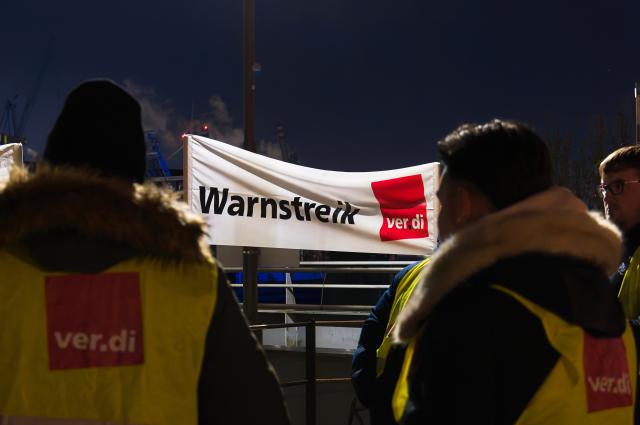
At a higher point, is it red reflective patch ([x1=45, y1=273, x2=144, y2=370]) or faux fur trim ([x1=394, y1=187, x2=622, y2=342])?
faux fur trim ([x1=394, y1=187, x2=622, y2=342])

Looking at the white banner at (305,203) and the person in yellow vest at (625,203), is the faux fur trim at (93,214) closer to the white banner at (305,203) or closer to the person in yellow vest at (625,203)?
the person in yellow vest at (625,203)

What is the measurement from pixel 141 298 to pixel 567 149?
29091 millimetres

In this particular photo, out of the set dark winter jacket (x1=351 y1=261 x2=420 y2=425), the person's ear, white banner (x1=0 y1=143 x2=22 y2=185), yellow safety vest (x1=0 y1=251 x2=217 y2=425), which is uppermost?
white banner (x1=0 y1=143 x2=22 y2=185)

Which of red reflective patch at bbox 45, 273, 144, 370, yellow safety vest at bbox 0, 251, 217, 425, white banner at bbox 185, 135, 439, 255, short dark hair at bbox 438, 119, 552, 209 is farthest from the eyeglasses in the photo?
white banner at bbox 185, 135, 439, 255

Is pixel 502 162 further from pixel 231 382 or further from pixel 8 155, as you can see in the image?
pixel 8 155

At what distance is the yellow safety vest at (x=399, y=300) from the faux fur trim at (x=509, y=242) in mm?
1142

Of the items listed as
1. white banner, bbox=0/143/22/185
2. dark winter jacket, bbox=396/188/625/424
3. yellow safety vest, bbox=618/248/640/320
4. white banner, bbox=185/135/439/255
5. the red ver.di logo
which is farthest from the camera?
the red ver.di logo

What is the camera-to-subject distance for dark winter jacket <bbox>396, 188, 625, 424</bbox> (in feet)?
5.35

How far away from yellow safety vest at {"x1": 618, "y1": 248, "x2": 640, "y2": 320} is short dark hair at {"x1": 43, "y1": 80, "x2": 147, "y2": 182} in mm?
2064

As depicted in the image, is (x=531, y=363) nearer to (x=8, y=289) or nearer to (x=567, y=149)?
(x=8, y=289)

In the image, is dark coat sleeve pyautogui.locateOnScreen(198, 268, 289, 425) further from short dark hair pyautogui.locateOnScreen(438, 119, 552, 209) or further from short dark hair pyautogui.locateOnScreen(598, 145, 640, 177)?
short dark hair pyautogui.locateOnScreen(598, 145, 640, 177)

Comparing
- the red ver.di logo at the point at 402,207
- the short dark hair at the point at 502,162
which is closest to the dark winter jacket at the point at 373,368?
the short dark hair at the point at 502,162

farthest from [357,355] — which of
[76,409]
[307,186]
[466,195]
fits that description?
[307,186]

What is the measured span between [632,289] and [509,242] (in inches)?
57.6
